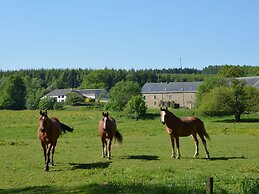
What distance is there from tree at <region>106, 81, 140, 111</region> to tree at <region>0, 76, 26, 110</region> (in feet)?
119

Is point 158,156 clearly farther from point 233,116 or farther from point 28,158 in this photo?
point 233,116

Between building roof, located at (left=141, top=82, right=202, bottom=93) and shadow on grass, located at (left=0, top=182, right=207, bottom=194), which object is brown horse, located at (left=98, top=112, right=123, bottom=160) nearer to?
shadow on grass, located at (left=0, top=182, right=207, bottom=194)

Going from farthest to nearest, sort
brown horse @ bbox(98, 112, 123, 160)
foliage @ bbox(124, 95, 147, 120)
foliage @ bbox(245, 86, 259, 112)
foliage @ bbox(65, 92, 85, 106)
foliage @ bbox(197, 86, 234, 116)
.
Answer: foliage @ bbox(65, 92, 85, 106)
foliage @ bbox(124, 95, 147, 120)
foliage @ bbox(197, 86, 234, 116)
foliage @ bbox(245, 86, 259, 112)
brown horse @ bbox(98, 112, 123, 160)

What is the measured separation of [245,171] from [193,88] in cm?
11452

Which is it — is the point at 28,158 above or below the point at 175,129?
below

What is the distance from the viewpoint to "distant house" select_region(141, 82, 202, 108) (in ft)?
427

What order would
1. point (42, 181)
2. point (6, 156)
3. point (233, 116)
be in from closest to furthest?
point (42, 181) → point (6, 156) → point (233, 116)

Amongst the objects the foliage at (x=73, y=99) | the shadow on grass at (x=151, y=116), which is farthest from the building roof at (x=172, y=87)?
the shadow on grass at (x=151, y=116)

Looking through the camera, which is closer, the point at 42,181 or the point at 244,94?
the point at 42,181

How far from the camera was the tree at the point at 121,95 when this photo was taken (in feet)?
313

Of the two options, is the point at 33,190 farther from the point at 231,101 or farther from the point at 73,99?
the point at 73,99

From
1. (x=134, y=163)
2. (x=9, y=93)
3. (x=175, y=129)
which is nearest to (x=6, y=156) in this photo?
(x=134, y=163)

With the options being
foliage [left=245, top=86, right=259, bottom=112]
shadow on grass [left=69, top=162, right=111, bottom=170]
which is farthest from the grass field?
foliage [left=245, top=86, right=259, bottom=112]

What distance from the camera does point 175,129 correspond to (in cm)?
2205
